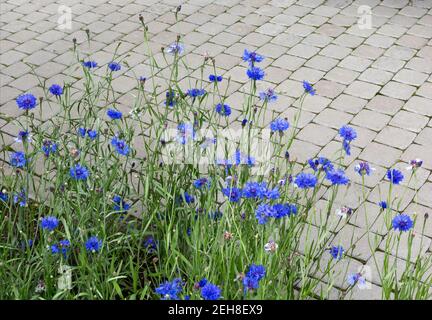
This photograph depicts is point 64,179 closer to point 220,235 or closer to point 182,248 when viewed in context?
point 182,248

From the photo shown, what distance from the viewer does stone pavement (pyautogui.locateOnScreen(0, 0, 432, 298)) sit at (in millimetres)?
4500

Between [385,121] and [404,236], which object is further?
[385,121]

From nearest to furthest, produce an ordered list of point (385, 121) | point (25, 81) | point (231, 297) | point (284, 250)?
1. point (231, 297)
2. point (284, 250)
3. point (385, 121)
4. point (25, 81)

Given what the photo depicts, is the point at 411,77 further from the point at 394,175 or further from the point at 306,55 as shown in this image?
the point at 394,175

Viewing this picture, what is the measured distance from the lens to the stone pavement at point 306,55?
4500mm

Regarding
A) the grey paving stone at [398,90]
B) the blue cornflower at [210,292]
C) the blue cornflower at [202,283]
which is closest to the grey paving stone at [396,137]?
the grey paving stone at [398,90]

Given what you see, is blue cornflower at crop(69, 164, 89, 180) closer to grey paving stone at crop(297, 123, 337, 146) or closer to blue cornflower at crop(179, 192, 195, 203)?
blue cornflower at crop(179, 192, 195, 203)

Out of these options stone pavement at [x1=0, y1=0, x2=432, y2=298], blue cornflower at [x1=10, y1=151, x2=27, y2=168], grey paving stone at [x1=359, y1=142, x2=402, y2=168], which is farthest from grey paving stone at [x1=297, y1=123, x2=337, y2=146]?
blue cornflower at [x1=10, y1=151, x2=27, y2=168]

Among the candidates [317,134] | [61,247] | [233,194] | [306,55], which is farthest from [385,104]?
[61,247]

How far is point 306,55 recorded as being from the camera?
18.3ft

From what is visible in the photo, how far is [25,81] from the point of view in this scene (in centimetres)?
523

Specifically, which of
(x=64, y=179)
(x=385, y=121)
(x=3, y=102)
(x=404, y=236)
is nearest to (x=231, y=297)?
(x=64, y=179)

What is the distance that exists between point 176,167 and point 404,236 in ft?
4.22

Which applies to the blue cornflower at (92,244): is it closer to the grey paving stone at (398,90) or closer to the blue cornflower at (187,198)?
the blue cornflower at (187,198)
